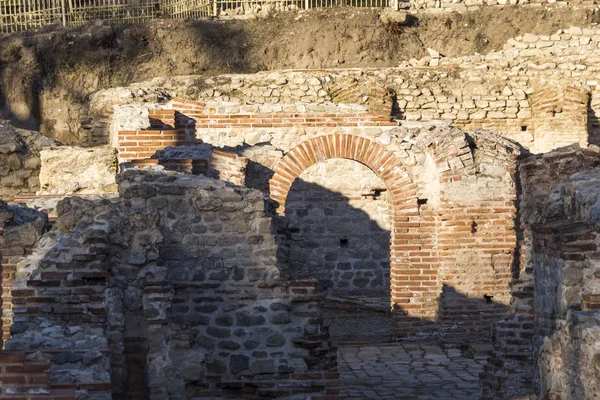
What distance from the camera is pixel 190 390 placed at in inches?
321

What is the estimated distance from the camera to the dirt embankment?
72.0 ft

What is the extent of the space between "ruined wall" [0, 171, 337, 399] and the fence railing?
15933 mm

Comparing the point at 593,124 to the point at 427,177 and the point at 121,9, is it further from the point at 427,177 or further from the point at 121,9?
the point at 121,9

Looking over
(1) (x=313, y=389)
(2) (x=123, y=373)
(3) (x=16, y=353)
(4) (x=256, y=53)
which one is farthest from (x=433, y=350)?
(4) (x=256, y=53)

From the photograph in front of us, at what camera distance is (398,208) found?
1352 cm

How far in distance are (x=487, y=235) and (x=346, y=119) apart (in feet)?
7.18

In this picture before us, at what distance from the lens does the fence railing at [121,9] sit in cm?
2406

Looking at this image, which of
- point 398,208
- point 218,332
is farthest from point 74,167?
point 218,332

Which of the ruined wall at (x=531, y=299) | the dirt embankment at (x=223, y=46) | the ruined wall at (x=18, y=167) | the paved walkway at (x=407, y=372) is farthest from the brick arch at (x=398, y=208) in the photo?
the dirt embankment at (x=223, y=46)

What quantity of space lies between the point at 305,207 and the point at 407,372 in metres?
6.26

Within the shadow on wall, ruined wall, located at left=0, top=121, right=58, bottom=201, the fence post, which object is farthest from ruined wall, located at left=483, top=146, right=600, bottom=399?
the fence post

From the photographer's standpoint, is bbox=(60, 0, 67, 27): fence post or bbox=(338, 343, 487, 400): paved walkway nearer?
bbox=(338, 343, 487, 400): paved walkway

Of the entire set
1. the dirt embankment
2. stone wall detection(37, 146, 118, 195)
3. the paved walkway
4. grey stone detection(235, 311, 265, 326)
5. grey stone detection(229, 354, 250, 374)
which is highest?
the dirt embankment

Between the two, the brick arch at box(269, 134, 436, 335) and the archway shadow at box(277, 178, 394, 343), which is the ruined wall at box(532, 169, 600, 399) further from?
the archway shadow at box(277, 178, 394, 343)
